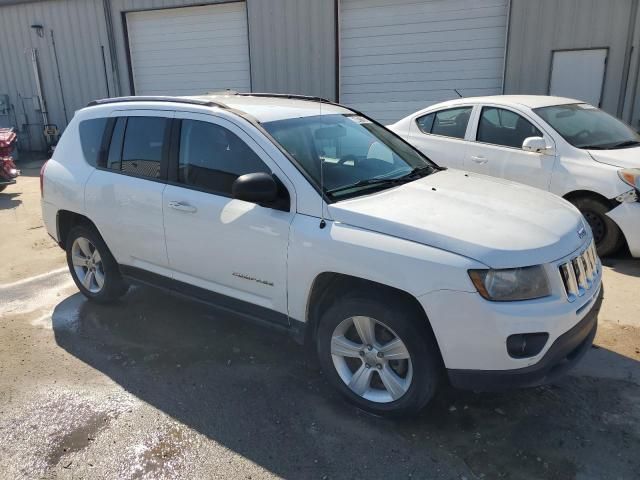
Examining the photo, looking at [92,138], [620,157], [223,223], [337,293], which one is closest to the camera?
[337,293]

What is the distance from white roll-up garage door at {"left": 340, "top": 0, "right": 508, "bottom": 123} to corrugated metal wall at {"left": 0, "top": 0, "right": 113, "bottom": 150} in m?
7.15

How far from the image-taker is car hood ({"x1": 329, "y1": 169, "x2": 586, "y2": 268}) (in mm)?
2588

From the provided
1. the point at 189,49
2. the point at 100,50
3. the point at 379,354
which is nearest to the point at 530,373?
the point at 379,354

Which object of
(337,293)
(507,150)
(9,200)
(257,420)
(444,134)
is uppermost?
(444,134)

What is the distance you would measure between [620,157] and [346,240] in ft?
13.4

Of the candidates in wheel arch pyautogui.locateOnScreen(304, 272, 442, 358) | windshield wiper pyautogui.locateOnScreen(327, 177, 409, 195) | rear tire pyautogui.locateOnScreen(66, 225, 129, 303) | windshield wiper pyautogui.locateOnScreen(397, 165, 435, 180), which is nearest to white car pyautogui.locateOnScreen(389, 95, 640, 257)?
windshield wiper pyautogui.locateOnScreen(397, 165, 435, 180)

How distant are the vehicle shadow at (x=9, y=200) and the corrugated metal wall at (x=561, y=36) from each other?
370 inches

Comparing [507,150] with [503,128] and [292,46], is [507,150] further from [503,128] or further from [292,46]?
[292,46]

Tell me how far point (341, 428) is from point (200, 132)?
2166mm

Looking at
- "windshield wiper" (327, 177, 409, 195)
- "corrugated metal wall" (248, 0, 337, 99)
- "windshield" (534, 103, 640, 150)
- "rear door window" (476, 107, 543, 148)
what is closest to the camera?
"windshield wiper" (327, 177, 409, 195)

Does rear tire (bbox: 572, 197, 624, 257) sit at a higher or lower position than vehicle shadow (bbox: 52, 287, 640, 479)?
higher

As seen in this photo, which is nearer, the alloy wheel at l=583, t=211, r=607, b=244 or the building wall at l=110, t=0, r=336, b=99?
the alloy wheel at l=583, t=211, r=607, b=244

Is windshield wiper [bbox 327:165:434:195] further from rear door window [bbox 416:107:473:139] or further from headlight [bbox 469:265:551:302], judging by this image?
rear door window [bbox 416:107:473:139]

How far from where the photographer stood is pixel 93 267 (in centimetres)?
465
